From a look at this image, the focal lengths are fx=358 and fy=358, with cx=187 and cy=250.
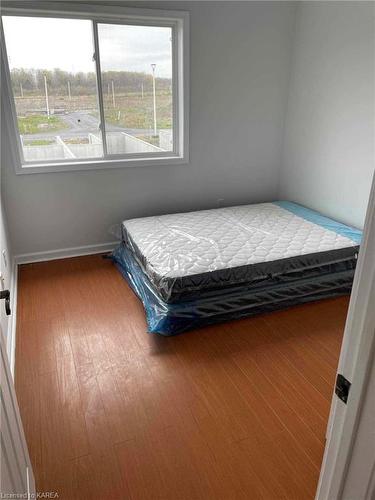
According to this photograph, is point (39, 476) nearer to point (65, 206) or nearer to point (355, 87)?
point (65, 206)

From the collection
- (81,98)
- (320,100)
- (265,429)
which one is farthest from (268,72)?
(265,429)

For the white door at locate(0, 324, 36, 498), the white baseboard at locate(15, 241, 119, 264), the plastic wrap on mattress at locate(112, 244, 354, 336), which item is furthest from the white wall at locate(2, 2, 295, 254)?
the white door at locate(0, 324, 36, 498)

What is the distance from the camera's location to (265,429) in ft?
5.69

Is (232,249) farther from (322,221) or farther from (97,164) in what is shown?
(97,164)

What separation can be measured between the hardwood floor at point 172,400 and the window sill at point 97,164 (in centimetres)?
117

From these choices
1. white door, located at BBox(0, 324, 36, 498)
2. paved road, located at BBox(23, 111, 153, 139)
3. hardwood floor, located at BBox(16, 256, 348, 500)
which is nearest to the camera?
white door, located at BBox(0, 324, 36, 498)

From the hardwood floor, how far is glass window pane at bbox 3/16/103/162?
1478 mm

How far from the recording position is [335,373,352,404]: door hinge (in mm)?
756

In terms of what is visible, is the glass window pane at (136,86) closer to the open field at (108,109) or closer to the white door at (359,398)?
the open field at (108,109)

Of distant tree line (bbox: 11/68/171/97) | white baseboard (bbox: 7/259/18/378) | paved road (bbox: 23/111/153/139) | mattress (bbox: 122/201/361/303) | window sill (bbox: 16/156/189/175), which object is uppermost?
distant tree line (bbox: 11/68/171/97)

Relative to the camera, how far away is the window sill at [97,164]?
3.20 meters

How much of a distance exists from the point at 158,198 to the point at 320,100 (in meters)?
1.85

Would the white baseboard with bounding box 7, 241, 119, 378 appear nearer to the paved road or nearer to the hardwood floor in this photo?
the hardwood floor

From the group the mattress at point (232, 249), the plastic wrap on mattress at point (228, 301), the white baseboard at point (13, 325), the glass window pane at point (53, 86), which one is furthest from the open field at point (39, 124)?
the plastic wrap on mattress at point (228, 301)
